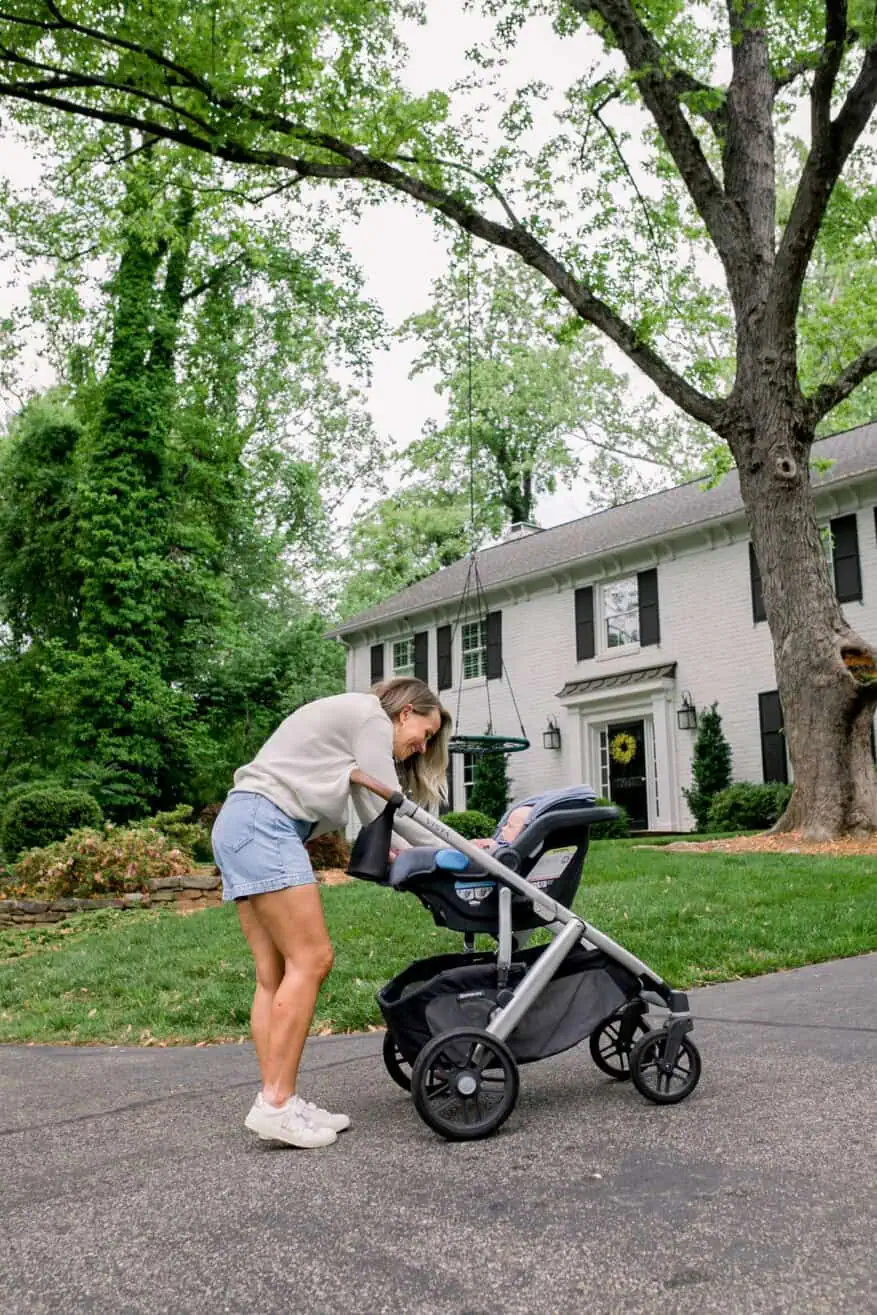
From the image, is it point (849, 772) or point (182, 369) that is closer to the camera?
point (849, 772)

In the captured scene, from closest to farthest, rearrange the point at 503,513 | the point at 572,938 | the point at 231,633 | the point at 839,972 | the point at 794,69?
the point at 572,938 < the point at 839,972 < the point at 794,69 < the point at 231,633 < the point at 503,513

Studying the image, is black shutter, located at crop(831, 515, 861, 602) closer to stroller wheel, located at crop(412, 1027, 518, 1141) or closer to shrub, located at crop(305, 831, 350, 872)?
shrub, located at crop(305, 831, 350, 872)

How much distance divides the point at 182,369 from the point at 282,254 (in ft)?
12.8

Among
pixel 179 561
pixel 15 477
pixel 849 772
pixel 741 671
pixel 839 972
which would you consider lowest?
pixel 839 972

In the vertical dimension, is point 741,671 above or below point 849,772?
above

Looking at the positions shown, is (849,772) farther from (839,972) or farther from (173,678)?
(173,678)

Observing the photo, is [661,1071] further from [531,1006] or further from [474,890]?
[474,890]

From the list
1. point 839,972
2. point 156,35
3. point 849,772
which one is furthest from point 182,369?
point 839,972

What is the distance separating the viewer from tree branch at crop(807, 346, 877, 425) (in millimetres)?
12375

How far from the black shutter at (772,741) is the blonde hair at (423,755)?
49.6 ft

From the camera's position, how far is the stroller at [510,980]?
3.34 meters

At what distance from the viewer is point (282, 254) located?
22.8m

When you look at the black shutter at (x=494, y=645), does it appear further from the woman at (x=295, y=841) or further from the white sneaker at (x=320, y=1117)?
the white sneaker at (x=320, y=1117)

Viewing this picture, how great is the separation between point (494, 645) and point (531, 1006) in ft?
67.2
